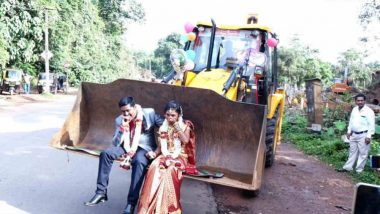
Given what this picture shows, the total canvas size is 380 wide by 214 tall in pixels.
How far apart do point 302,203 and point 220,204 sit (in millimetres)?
1342

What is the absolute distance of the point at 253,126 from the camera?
197 inches

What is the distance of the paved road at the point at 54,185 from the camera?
506 cm

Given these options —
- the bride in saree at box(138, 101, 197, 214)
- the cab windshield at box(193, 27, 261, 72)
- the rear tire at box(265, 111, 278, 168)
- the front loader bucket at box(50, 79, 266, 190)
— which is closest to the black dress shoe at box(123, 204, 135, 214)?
the bride in saree at box(138, 101, 197, 214)

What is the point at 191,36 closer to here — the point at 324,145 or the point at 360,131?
the point at 360,131

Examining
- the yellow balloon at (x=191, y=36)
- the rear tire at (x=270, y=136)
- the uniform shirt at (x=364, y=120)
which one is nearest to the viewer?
the yellow balloon at (x=191, y=36)

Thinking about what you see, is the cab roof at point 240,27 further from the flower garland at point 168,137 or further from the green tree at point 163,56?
the green tree at point 163,56

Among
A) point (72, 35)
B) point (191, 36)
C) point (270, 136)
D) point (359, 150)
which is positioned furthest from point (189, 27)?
point (72, 35)

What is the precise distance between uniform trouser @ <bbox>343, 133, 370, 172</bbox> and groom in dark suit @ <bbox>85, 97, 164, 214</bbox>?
4955 mm

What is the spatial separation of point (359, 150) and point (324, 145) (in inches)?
102

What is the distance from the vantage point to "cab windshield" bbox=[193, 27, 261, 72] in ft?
23.6

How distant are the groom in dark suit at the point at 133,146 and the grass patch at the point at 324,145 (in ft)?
16.1

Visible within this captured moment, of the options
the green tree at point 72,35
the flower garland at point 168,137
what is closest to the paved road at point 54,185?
the flower garland at point 168,137

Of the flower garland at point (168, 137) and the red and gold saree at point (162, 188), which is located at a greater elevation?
the flower garland at point (168, 137)

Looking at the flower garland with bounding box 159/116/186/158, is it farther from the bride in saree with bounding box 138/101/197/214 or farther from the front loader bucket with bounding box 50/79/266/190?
the front loader bucket with bounding box 50/79/266/190
